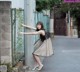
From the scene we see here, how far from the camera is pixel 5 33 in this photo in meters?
10.9

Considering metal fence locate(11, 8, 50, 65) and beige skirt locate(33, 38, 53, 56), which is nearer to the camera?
metal fence locate(11, 8, 50, 65)

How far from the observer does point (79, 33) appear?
50906mm

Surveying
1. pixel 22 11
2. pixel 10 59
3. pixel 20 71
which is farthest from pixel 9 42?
pixel 22 11

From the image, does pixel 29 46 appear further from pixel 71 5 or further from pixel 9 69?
pixel 71 5

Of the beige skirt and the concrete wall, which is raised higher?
the concrete wall

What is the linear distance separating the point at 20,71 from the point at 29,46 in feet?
4.51

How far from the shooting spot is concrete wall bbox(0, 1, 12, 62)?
10852mm

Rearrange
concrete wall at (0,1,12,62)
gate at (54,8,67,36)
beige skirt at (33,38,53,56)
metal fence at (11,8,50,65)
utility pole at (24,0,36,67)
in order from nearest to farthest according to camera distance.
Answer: concrete wall at (0,1,12,62)
metal fence at (11,8,50,65)
utility pole at (24,0,36,67)
beige skirt at (33,38,53,56)
gate at (54,8,67,36)

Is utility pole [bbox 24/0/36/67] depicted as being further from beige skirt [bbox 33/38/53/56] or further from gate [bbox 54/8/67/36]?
gate [bbox 54/8/67/36]

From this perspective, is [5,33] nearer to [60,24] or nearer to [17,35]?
[17,35]

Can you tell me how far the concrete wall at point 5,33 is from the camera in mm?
10852

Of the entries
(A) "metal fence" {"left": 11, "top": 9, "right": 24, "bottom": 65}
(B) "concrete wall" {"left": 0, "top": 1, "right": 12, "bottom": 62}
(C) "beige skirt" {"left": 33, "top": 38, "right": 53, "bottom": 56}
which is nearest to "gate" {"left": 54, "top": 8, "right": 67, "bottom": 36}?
(A) "metal fence" {"left": 11, "top": 9, "right": 24, "bottom": 65}

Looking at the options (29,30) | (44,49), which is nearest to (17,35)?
(29,30)

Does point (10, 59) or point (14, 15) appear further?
point (14, 15)
